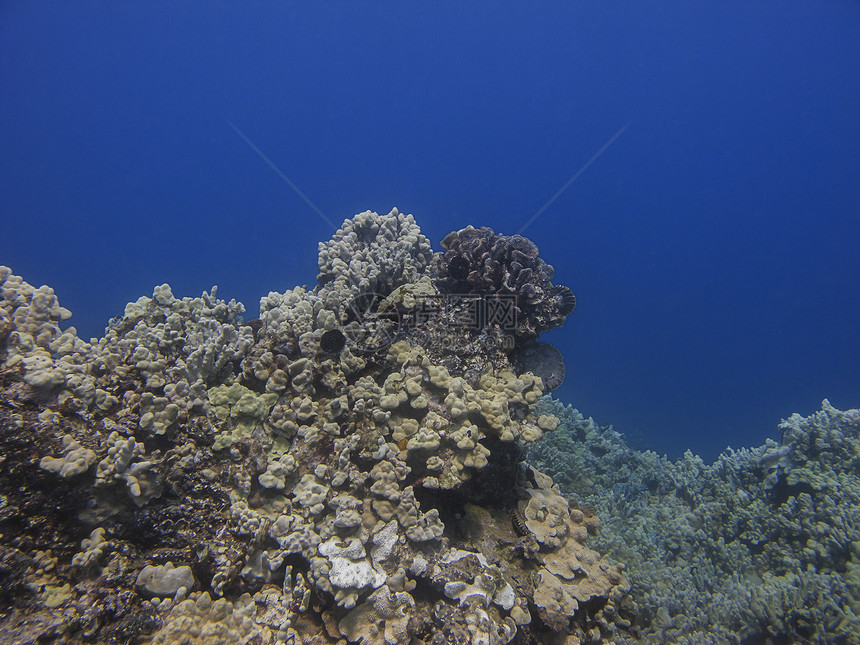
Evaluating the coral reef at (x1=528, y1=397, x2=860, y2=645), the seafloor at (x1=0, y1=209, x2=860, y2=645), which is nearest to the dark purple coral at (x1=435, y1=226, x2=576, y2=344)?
the seafloor at (x1=0, y1=209, x2=860, y2=645)

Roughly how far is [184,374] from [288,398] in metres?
1.16

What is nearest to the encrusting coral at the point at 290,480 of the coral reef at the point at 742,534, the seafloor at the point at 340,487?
the seafloor at the point at 340,487

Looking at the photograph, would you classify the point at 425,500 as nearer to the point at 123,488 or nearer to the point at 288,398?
the point at 288,398

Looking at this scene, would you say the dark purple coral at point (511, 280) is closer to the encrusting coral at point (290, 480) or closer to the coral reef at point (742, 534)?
the encrusting coral at point (290, 480)

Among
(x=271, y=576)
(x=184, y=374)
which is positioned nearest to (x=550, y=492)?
(x=271, y=576)

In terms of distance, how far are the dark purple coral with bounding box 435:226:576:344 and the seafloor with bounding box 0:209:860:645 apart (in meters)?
0.04

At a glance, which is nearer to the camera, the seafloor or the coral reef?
the seafloor

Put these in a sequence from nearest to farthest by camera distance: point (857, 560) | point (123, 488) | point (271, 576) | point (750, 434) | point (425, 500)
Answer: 1. point (123, 488)
2. point (271, 576)
3. point (425, 500)
4. point (857, 560)
5. point (750, 434)

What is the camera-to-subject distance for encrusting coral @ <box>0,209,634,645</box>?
3307 millimetres

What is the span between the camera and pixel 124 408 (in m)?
4.01

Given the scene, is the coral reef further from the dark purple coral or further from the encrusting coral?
the dark purple coral

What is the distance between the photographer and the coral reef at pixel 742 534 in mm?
5816

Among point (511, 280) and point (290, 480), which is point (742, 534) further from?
point (290, 480)

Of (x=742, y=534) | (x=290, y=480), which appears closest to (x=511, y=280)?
(x=290, y=480)
